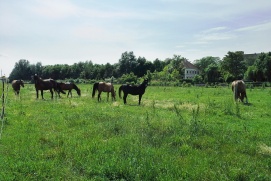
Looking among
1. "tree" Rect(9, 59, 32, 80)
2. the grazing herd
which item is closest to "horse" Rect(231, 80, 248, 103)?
the grazing herd

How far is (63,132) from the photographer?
9.50m

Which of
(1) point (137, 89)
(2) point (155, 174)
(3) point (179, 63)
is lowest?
(2) point (155, 174)

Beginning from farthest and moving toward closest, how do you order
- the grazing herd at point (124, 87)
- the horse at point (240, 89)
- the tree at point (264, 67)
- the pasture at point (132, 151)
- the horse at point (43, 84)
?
1. the tree at point (264, 67)
2. the horse at point (43, 84)
3. the horse at point (240, 89)
4. the grazing herd at point (124, 87)
5. the pasture at point (132, 151)

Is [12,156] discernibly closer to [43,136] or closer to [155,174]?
[43,136]

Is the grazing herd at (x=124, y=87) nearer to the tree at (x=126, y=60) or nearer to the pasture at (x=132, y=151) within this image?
the pasture at (x=132, y=151)

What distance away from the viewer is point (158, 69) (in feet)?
346

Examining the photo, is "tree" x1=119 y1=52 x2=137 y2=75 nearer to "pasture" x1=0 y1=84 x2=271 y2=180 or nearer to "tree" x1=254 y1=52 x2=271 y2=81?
"tree" x1=254 y1=52 x2=271 y2=81

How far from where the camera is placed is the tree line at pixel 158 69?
71.4 m

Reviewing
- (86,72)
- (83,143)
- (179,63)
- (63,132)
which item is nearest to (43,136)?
(63,132)

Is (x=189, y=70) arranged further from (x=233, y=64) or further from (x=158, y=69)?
(x=233, y=64)

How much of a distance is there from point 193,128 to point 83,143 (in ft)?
13.4

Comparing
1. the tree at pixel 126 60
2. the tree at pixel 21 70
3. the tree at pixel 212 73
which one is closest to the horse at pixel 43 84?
the tree at pixel 212 73

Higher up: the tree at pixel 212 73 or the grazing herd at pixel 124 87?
the tree at pixel 212 73

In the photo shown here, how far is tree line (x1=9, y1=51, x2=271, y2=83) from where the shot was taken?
71.4m
